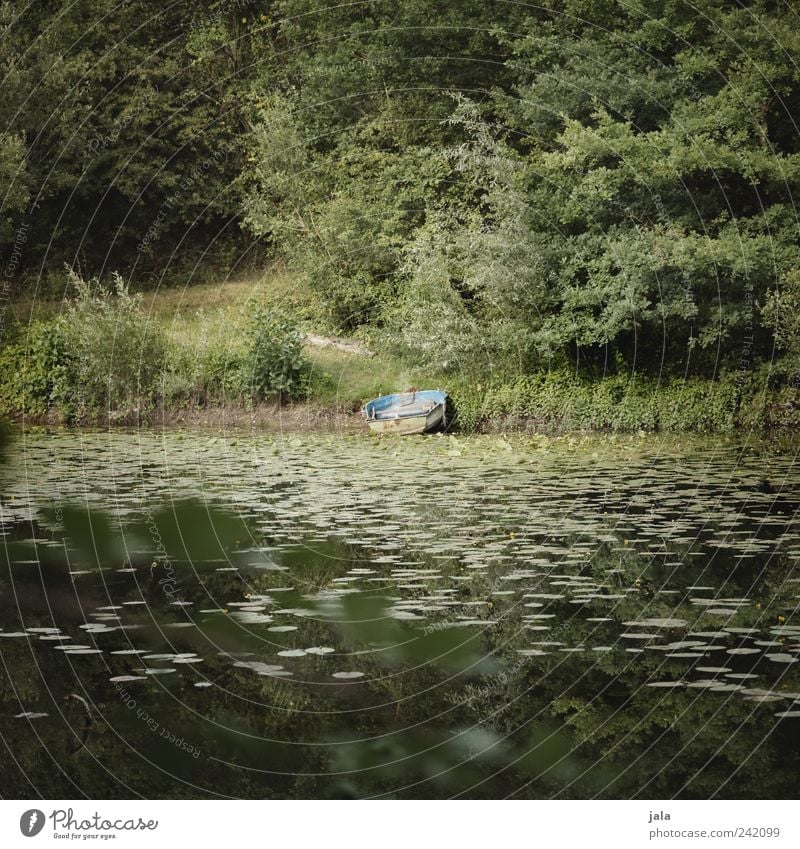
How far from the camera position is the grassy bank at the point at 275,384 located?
2239 centimetres

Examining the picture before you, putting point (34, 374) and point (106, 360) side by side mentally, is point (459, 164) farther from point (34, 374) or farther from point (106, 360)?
point (34, 374)

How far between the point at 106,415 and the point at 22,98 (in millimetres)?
11229

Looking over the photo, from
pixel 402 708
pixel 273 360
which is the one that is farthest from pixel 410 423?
pixel 402 708

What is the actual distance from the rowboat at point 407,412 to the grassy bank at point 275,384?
0.61m

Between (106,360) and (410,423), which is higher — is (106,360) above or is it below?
above

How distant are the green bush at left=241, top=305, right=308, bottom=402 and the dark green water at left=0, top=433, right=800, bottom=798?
400 inches

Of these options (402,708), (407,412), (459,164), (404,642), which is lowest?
(402,708)

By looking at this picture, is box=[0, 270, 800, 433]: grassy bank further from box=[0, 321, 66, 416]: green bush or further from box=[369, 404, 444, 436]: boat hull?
box=[369, 404, 444, 436]: boat hull

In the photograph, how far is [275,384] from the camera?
80.7 feet

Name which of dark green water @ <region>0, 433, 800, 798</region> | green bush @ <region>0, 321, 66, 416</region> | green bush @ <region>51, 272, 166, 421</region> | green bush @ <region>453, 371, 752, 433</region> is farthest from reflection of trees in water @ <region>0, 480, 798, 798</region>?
green bush @ <region>0, 321, 66, 416</region>

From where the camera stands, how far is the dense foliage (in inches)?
853

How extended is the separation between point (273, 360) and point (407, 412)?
3.54 m

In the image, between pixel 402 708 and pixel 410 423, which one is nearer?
pixel 402 708

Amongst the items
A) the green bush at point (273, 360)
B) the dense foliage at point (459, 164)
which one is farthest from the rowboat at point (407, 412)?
the green bush at point (273, 360)
